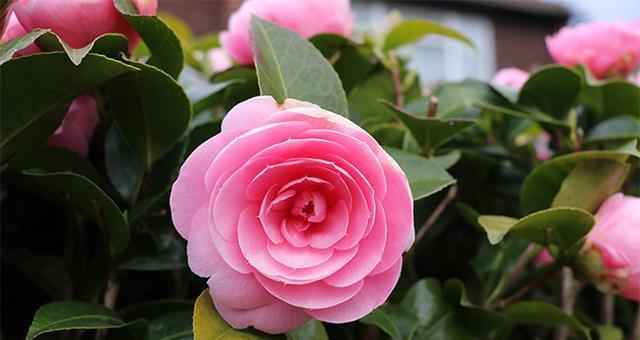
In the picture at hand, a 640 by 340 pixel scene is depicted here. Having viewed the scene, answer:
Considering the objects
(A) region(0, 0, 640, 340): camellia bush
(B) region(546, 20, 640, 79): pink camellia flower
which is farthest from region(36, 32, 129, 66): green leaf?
(B) region(546, 20, 640, 79): pink camellia flower

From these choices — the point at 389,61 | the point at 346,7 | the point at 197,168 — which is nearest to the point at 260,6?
the point at 346,7

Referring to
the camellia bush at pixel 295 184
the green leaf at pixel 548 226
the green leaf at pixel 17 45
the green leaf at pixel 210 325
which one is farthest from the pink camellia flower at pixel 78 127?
the green leaf at pixel 548 226

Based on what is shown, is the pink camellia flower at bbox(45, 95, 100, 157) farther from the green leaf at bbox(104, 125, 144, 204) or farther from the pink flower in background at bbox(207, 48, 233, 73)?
the pink flower in background at bbox(207, 48, 233, 73)

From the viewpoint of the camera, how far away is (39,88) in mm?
557

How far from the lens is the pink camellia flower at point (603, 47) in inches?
36.8

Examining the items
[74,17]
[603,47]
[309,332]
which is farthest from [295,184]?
[603,47]

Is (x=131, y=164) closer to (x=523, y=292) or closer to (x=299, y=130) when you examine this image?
(x=299, y=130)

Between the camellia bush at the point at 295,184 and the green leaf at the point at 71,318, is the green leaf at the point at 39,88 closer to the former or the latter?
the camellia bush at the point at 295,184

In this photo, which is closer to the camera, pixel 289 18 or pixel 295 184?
pixel 295 184

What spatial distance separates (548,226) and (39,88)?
1.39ft

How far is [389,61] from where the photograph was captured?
35.6 inches

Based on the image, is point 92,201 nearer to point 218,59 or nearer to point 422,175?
point 422,175

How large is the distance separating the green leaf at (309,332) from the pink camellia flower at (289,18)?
0.32 metres

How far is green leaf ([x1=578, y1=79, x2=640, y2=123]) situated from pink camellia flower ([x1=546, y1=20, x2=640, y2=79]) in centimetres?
8
